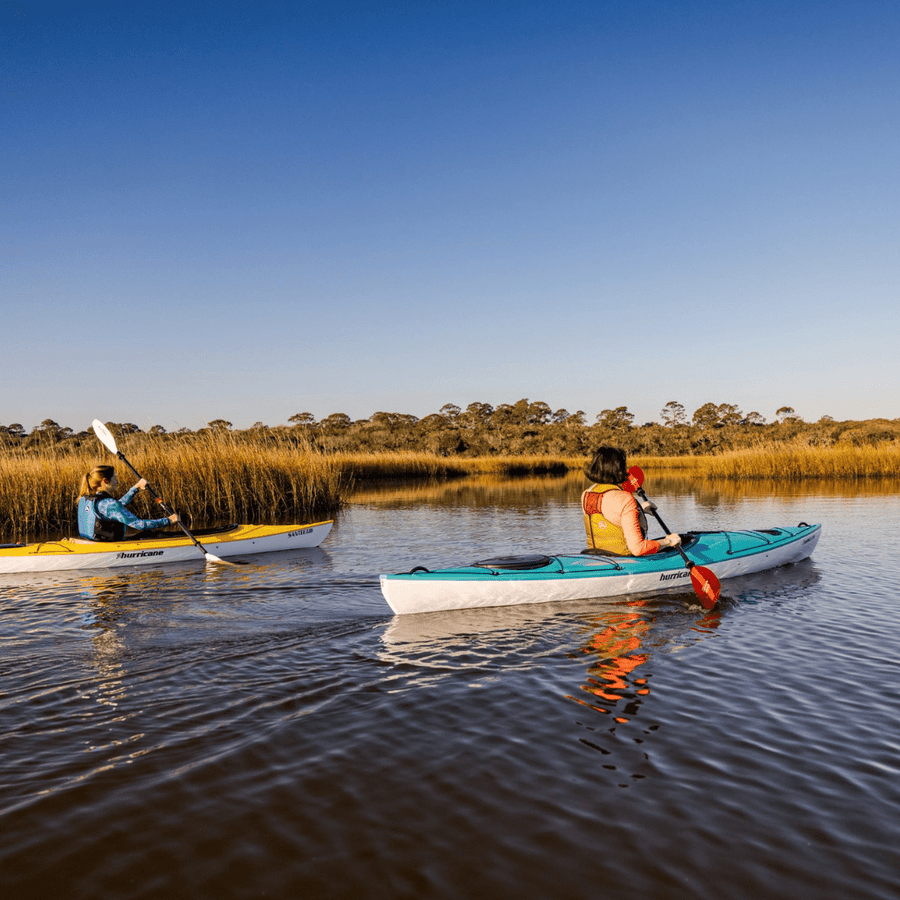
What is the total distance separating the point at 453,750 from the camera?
3.29 metres

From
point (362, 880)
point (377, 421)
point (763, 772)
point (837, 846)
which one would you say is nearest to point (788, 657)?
point (763, 772)

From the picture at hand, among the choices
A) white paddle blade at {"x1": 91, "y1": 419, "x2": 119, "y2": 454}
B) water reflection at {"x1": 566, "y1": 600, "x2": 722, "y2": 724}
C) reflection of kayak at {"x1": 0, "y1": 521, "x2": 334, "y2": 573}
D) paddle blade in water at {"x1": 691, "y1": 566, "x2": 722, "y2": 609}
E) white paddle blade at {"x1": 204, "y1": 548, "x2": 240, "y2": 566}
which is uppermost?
white paddle blade at {"x1": 91, "y1": 419, "x2": 119, "y2": 454}

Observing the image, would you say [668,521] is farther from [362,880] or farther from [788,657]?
[362,880]

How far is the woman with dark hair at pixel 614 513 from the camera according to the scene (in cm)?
630

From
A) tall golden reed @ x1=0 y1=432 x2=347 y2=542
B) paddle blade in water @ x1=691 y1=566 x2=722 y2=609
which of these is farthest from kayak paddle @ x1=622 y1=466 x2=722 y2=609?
tall golden reed @ x1=0 y1=432 x2=347 y2=542

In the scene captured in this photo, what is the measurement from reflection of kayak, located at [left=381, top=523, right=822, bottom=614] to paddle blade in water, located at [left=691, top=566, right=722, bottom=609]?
44cm

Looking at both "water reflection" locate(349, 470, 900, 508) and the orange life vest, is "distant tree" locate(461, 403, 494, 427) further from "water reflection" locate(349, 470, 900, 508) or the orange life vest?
the orange life vest

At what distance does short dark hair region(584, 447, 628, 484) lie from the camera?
6.26 m

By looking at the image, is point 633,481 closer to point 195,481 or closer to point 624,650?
point 624,650

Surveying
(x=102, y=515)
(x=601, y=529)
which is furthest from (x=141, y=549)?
(x=601, y=529)

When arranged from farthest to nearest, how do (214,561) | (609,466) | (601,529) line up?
(214,561) < (601,529) < (609,466)

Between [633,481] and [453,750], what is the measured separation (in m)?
3.91

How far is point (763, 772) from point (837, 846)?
0.55 m

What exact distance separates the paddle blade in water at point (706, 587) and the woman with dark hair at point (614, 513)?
0.44 metres
